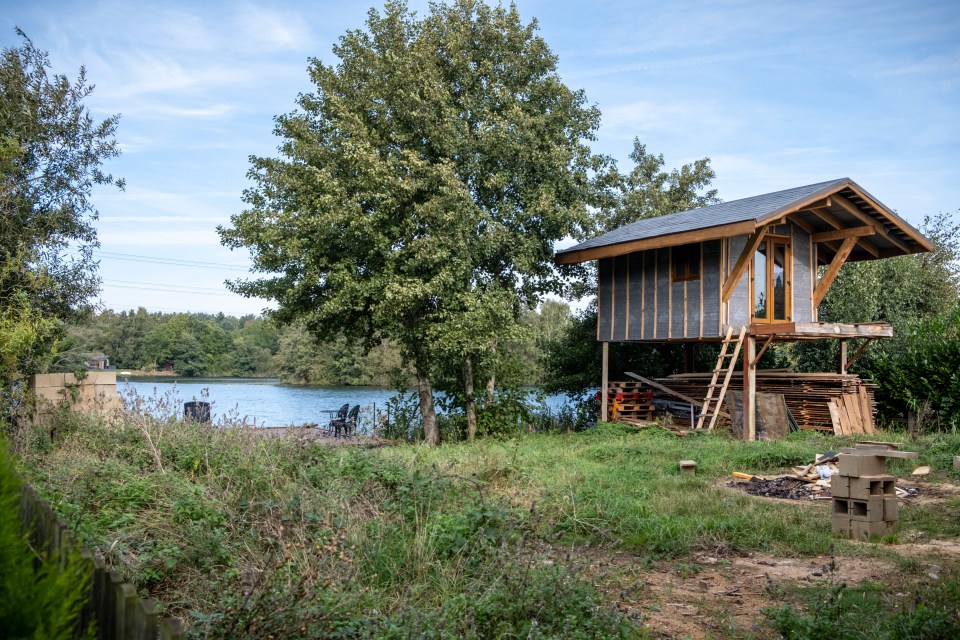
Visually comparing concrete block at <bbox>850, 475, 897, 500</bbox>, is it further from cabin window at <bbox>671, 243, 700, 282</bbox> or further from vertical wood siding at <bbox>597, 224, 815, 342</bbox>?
cabin window at <bbox>671, 243, 700, 282</bbox>

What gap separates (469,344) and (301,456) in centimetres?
902

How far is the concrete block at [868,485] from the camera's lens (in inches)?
306

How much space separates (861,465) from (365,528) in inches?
225

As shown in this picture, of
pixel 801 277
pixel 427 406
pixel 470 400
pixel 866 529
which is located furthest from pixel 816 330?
pixel 427 406

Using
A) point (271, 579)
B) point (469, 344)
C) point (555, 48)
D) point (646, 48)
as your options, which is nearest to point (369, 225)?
point (469, 344)

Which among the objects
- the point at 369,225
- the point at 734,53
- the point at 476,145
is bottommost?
the point at 369,225

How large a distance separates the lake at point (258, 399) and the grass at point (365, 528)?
69 cm

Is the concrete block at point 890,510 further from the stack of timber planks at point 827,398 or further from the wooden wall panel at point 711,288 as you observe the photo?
the wooden wall panel at point 711,288

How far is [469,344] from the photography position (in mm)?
16734

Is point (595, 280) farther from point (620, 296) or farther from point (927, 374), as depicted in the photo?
point (927, 374)

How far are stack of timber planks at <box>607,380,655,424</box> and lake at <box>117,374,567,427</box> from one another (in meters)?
2.31

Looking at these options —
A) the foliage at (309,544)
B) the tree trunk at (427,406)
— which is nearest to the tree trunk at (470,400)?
the tree trunk at (427,406)

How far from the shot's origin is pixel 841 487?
795cm

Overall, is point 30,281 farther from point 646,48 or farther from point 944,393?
point 944,393
